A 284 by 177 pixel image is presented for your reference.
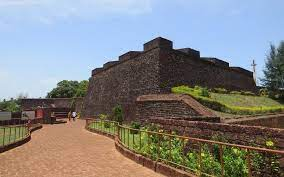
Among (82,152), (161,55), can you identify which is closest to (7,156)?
(82,152)

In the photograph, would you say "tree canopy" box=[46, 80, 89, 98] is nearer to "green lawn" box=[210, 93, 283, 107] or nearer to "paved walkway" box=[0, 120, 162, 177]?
"green lawn" box=[210, 93, 283, 107]

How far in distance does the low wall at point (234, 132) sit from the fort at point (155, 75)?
41.5 feet

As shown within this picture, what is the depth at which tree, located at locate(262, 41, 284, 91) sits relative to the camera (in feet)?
135

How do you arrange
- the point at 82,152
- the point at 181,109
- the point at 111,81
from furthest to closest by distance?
the point at 111,81, the point at 181,109, the point at 82,152

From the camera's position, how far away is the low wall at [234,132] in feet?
25.4

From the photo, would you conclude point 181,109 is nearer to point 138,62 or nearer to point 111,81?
point 138,62

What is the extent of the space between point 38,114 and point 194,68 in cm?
2048

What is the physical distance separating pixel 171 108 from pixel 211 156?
1180 centimetres

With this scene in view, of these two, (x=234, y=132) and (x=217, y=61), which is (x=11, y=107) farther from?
(x=234, y=132)

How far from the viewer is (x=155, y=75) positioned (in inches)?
984

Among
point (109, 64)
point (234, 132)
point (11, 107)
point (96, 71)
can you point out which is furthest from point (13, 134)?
point (11, 107)

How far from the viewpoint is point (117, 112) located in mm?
24906

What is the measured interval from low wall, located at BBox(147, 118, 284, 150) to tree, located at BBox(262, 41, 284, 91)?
32.5m

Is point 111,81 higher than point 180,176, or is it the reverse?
point 111,81
